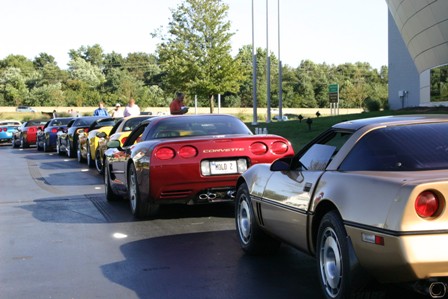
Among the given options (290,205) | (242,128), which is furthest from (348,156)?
(242,128)

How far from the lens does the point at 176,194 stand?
834 cm

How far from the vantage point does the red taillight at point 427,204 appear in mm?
3904

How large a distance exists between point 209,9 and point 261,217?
141ft

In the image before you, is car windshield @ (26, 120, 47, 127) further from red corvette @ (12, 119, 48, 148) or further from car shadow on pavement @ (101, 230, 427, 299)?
car shadow on pavement @ (101, 230, 427, 299)

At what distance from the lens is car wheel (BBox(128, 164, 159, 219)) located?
342 inches

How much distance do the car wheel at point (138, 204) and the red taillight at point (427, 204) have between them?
5.09 meters

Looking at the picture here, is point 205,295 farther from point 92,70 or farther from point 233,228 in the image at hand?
point 92,70

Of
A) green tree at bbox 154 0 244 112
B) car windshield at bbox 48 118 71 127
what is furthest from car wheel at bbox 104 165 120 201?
green tree at bbox 154 0 244 112

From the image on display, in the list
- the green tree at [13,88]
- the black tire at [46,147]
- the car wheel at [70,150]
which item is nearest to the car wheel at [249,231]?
the car wheel at [70,150]

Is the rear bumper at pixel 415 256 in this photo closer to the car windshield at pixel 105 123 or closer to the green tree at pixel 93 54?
the car windshield at pixel 105 123

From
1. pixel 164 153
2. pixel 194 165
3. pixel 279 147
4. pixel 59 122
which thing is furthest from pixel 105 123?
pixel 194 165

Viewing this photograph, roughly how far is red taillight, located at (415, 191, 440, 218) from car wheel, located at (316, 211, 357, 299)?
0.60 meters

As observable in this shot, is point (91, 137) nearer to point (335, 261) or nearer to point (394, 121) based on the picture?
point (394, 121)

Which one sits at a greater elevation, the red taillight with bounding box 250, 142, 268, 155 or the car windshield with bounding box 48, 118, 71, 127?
the car windshield with bounding box 48, 118, 71, 127
